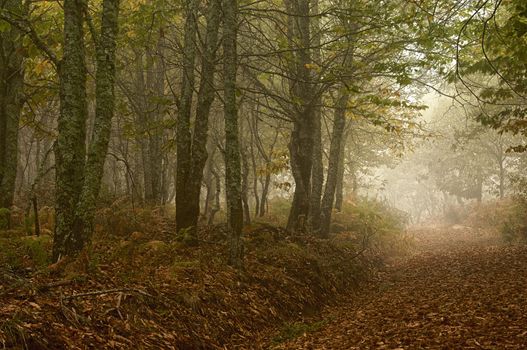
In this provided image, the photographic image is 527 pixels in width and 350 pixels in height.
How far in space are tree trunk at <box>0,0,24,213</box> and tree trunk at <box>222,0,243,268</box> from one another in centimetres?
442

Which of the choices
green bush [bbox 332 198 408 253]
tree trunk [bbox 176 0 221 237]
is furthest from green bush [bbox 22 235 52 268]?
green bush [bbox 332 198 408 253]

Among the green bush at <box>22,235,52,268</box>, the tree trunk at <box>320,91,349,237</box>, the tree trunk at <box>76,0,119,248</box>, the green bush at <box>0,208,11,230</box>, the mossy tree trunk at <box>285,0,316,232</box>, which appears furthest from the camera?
the tree trunk at <box>320,91,349,237</box>

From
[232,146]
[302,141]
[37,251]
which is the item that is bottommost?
[37,251]

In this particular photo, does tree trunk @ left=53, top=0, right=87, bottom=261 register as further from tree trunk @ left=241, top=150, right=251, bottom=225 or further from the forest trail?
tree trunk @ left=241, top=150, right=251, bottom=225

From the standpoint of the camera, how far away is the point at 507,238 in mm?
18562

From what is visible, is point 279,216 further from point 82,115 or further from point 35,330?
point 35,330

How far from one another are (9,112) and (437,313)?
352 inches

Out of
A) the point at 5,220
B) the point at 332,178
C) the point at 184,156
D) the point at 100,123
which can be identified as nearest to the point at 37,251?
the point at 100,123

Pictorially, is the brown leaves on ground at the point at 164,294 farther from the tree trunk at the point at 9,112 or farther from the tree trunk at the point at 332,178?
the tree trunk at the point at 332,178

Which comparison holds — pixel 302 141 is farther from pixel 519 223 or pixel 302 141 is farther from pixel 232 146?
pixel 519 223

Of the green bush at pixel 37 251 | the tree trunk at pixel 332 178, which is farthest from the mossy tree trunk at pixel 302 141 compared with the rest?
the green bush at pixel 37 251

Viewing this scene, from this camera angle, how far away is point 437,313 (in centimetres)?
655

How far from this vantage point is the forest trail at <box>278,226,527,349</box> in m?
5.18

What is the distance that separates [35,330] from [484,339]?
15.5ft
